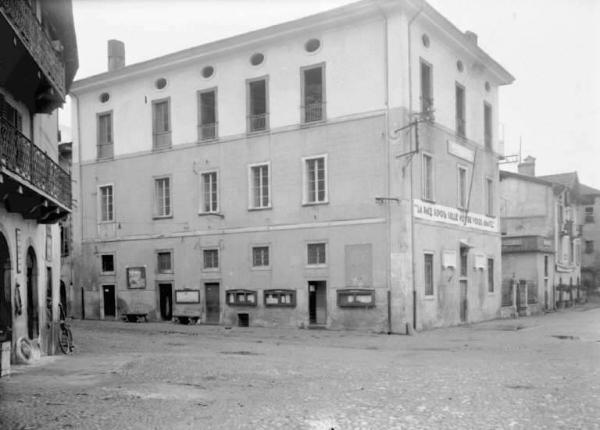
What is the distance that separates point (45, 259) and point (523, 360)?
452 inches

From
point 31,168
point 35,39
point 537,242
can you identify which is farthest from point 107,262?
point 537,242

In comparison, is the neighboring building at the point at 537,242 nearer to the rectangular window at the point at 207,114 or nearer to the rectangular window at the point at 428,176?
the rectangular window at the point at 428,176

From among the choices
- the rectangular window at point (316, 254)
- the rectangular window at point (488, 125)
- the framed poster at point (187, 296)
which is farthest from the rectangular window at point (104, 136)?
the rectangular window at point (488, 125)

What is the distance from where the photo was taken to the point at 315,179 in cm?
2744

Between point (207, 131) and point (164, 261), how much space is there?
19.9ft

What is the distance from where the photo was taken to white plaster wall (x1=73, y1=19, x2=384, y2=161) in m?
26.3

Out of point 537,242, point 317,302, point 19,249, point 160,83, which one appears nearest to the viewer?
point 19,249

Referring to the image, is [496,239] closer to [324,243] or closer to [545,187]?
[324,243]

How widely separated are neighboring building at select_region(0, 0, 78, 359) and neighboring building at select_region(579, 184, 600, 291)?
54.3m

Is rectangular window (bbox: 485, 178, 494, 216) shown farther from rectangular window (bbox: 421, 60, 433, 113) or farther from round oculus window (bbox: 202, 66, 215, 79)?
round oculus window (bbox: 202, 66, 215, 79)

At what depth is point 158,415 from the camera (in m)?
9.36

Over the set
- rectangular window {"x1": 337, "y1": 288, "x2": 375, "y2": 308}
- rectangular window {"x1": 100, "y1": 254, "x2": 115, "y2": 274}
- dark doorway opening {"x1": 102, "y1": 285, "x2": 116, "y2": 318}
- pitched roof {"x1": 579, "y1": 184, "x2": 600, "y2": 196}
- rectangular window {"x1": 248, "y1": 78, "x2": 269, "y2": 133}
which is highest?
rectangular window {"x1": 248, "y1": 78, "x2": 269, "y2": 133}

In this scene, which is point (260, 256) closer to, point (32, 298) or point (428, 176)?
point (428, 176)

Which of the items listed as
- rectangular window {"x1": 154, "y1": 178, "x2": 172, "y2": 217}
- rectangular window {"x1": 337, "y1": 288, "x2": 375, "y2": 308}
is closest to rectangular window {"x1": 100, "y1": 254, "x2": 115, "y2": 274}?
rectangular window {"x1": 154, "y1": 178, "x2": 172, "y2": 217}
